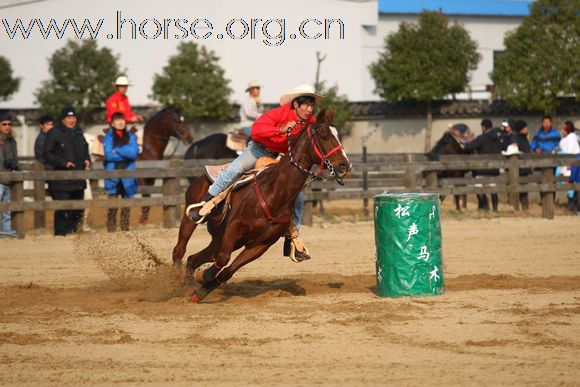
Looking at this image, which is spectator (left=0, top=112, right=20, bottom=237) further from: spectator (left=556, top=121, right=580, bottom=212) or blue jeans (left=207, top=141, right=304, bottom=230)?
spectator (left=556, top=121, right=580, bottom=212)

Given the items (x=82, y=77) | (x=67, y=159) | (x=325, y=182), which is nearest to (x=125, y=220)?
(x=67, y=159)

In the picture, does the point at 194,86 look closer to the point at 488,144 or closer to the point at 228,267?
the point at 488,144

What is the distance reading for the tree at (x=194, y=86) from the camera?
1385 inches

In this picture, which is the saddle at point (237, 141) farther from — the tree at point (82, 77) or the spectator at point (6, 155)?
the tree at point (82, 77)

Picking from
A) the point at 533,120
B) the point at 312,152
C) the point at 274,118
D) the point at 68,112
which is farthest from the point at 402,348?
the point at 533,120

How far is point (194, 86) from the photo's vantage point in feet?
115

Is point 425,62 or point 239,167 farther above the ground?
point 425,62

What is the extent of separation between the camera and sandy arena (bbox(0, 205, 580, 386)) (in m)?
7.25

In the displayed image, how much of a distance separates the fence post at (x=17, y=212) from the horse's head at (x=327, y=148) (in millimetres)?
9380

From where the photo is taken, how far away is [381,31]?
1902 inches

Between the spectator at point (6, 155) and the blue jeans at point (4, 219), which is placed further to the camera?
the spectator at point (6, 155)

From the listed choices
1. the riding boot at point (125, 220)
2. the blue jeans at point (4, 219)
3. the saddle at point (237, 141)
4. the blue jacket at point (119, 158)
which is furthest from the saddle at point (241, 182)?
the saddle at point (237, 141)

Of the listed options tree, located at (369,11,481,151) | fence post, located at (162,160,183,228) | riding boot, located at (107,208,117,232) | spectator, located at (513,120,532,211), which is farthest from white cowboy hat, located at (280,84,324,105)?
tree, located at (369,11,481,151)

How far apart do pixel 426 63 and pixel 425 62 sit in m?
0.06
